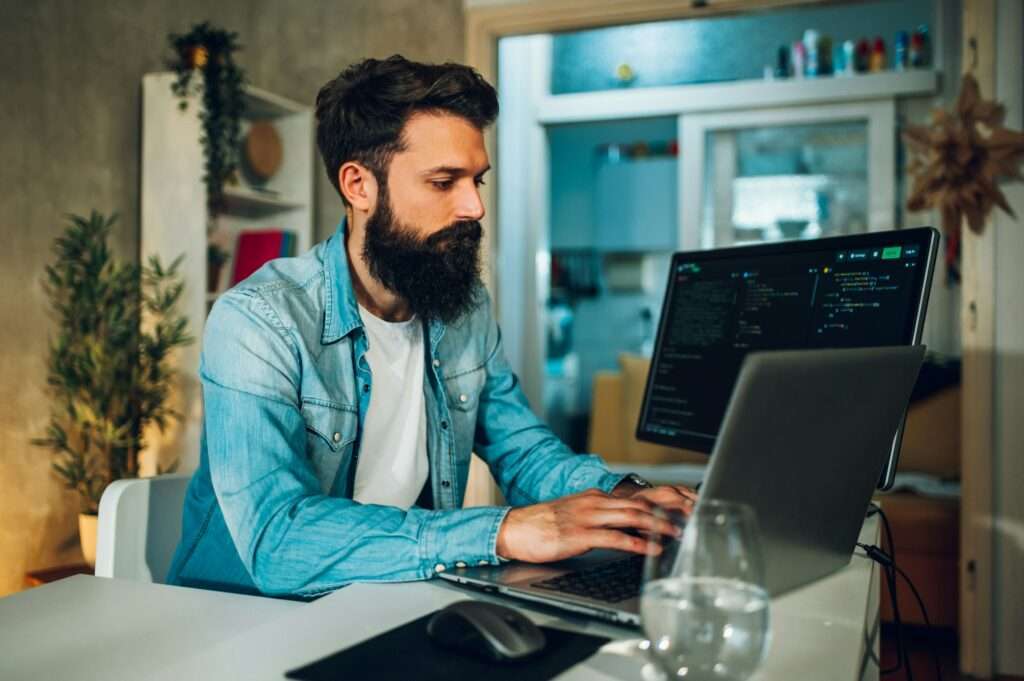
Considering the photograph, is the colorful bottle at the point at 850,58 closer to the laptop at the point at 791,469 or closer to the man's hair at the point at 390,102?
the man's hair at the point at 390,102

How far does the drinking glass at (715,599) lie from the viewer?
589 mm

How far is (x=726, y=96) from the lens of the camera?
5492 millimetres

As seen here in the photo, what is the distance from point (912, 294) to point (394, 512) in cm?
74

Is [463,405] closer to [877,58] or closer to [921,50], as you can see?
[877,58]

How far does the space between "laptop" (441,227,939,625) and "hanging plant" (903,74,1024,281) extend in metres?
2.04

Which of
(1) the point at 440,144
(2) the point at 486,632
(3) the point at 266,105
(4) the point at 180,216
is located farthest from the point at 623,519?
(3) the point at 266,105

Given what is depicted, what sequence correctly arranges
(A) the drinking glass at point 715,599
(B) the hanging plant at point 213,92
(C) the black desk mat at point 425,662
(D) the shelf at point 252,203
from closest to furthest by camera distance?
(A) the drinking glass at point 715,599 → (C) the black desk mat at point 425,662 → (B) the hanging plant at point 213,92 → (D) the shelf at point 252,203

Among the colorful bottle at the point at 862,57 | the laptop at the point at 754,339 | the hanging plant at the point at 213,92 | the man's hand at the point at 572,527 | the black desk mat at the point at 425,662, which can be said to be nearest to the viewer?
the black desk mat at the point at 425,662

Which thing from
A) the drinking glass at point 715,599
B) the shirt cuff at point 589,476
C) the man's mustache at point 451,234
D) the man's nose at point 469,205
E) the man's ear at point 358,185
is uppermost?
the man's ear at point 358,185

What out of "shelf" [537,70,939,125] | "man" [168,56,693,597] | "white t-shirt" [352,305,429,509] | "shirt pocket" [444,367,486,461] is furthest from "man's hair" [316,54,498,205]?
"shelf" [537,70,939,125]

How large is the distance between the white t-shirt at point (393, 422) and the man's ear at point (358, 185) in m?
0.18

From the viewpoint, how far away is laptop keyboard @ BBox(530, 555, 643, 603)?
0.90 meters

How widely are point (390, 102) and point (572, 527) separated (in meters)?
0.82

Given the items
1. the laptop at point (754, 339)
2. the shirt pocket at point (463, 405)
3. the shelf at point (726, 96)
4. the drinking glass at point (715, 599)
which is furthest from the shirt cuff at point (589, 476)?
the shelf at point (726, 96)
